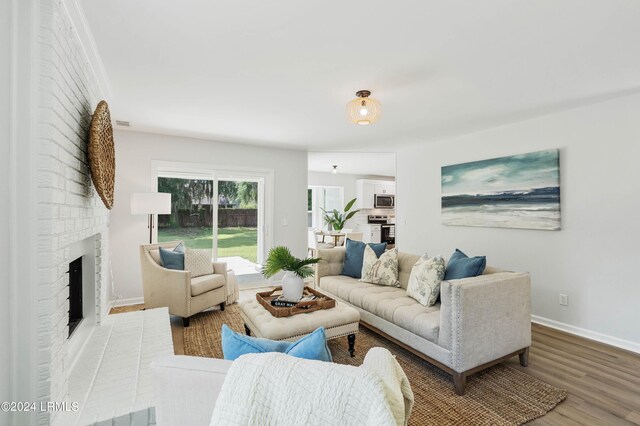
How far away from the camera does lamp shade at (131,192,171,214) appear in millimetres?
3734

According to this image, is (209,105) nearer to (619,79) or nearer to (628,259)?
(619,79)

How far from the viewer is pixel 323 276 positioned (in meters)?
3.93

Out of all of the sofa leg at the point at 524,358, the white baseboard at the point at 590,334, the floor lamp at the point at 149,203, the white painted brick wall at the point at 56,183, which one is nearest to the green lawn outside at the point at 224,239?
the floor lamp at the point at 149,203

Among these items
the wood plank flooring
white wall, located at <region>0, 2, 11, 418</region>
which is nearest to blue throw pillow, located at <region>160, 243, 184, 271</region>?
the wood plank flooring

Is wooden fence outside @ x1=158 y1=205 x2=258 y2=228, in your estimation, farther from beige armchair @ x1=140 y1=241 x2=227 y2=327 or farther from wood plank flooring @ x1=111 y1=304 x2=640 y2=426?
wood plank flooring @ x1=111 y1=304 x2=640 y2=426

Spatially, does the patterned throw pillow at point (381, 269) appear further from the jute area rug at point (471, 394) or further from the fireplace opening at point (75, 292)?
the fireplace opening at point (75, 292)

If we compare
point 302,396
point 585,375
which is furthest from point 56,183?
point 585,375

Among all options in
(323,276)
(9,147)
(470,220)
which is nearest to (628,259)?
(470,220)

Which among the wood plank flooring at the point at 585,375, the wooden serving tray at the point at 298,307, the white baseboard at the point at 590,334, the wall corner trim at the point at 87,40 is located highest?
the wall corner trim at the point at 87,40

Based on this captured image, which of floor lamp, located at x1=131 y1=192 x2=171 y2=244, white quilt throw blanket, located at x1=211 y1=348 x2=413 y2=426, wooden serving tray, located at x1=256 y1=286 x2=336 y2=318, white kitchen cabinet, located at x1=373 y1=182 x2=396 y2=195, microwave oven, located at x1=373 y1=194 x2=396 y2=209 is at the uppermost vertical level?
white kitchen cabinet, located at x1=373 y1=182 x2=396 y2=195

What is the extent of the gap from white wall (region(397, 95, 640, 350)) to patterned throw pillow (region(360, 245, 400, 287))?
1490 mm

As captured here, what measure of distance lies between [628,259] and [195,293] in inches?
173

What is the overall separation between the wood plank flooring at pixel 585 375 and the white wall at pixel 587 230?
33 centimetres

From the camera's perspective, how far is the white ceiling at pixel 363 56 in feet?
5.61
